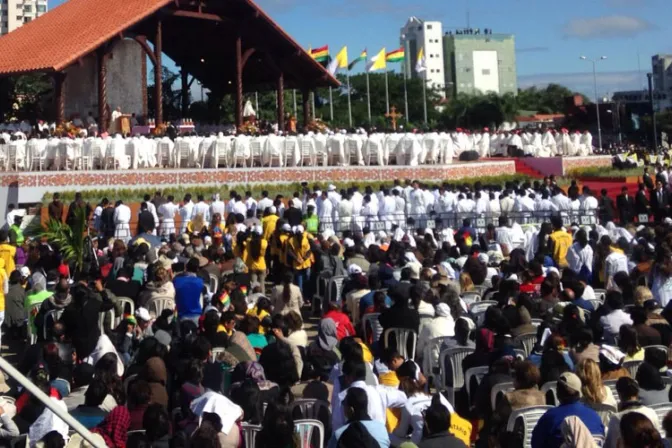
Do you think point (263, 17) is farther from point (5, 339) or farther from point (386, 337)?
point (386, 337)

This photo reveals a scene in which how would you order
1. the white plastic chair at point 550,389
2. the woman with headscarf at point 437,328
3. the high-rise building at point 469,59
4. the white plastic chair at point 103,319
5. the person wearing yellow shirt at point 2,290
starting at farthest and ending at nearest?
the high-rise building at point 469,59
the person wearing yellow shirt at point 2,290
the white plastic chair at point 103,319
the woman with headscarf at point 437,328
the white plastic chair at point 550,389

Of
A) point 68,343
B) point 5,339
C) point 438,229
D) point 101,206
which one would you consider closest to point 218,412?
point 68,343

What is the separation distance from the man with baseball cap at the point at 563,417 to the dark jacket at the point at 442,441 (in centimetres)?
45

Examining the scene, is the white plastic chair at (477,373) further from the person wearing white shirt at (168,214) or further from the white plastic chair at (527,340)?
the person wearing white shirt at (168,214)

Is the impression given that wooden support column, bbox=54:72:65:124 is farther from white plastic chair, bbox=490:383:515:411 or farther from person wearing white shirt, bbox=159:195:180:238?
white plastic chair, bbox=490:383:515:411

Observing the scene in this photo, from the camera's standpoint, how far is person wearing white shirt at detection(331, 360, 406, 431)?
7023mm

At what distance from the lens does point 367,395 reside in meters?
6.85

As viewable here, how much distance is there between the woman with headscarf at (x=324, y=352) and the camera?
812 centimetres

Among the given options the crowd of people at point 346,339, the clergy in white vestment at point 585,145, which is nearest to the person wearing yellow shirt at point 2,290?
the crowd of people at point 346,339

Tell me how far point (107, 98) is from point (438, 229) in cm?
1908

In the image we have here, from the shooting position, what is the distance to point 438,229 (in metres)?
17.8

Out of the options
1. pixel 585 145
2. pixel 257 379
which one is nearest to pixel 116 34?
pixel 585 145

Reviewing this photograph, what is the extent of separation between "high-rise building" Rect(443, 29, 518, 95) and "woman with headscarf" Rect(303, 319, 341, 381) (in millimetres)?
129977

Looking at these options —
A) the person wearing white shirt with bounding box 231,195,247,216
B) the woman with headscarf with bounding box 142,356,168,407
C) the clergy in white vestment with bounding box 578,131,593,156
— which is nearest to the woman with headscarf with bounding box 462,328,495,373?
the woman with headscarf with bounding box 142,356,168,407
